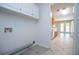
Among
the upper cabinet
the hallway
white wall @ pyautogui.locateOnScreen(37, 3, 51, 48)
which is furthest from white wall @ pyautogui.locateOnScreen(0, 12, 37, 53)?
the hallway

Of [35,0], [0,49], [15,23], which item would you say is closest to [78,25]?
[35,0]

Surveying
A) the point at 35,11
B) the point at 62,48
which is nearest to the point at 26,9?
the point at 35,11

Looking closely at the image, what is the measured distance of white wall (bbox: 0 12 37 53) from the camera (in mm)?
1212

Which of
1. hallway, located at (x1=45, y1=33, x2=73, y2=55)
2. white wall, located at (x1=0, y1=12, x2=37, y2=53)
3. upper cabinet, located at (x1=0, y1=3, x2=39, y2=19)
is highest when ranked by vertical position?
upper cabinet, located at (x1=0, y1=3, x2=39, y2=19)

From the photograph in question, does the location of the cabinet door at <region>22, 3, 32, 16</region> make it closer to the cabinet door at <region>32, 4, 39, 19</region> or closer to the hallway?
the cabinet door at <region>32, 4, 39, 19</region>

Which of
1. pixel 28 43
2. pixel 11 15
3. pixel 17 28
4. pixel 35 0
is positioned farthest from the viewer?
pixel 28 43

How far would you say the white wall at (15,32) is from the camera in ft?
3.98

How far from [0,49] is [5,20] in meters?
0.36

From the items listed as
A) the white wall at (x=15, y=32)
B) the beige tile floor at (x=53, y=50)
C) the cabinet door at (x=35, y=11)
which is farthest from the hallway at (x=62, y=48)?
the cabinet door at (x=35, y=11)

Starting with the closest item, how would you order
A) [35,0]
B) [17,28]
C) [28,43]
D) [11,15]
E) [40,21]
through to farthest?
[35,0] → [11,15] → [17,28] → [28,43] → [40,21]

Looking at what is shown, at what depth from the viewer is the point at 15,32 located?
4.71ft

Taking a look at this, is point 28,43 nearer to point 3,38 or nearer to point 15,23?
point 15,23

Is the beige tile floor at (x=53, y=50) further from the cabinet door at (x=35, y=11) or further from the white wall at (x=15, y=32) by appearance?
the cabinet door at (x=35, y=11)

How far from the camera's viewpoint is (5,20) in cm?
124
